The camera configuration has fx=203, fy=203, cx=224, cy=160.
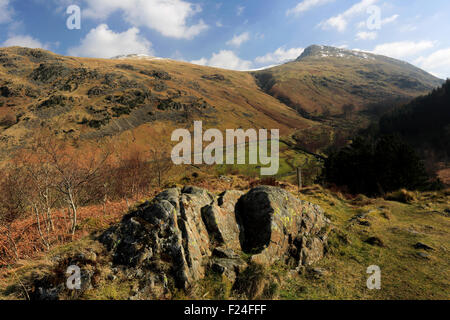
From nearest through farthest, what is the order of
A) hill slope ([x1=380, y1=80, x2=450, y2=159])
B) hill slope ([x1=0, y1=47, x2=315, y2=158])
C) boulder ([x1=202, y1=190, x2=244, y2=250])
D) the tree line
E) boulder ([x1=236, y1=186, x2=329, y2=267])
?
→ 1. boulder ([x1=202, y1=190, x2=244, y2=250])
2. boulder ([x1=236, y1=186, x2=329, y2=267])
3. the tree line
4. hill slope ([x1=380, y1=80, x2=450, y2=159])
5. hill slope ([x1=0, y1=47, x2=315, y2=158])

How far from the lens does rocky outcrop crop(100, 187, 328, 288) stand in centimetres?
518

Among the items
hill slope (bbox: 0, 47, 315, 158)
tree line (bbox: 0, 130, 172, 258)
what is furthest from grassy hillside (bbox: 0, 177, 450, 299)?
hill slope (bbox: 0, 47, 315, 158)

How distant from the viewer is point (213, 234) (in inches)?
257

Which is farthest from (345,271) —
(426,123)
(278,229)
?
(426,123)

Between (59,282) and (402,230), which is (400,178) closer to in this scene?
(402,230)

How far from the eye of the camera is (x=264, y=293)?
513 cm

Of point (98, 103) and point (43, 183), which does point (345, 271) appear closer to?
point (43, 183)

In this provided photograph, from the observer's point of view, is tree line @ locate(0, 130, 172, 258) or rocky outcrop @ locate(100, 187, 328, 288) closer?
rocky outcrop @ locate(100, 187, 328, 288)

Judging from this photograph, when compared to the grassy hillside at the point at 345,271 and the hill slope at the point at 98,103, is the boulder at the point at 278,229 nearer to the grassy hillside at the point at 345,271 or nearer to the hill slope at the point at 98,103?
the grassy hillside at the point at 345,271

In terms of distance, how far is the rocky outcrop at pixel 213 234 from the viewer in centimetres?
518

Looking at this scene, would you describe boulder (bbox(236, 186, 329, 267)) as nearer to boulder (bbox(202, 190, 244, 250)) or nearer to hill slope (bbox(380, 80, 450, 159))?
boulder (bbox(202, 190, 244, 250))

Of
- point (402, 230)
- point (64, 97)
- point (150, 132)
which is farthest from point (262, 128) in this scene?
point (402, 230)

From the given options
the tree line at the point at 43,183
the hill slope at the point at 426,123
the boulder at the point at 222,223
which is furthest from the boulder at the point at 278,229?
the hill slope at the point at 426,123

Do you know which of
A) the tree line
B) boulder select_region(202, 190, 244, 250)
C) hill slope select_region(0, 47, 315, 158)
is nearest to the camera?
boulder select_region(202, 190, 244, 250)
